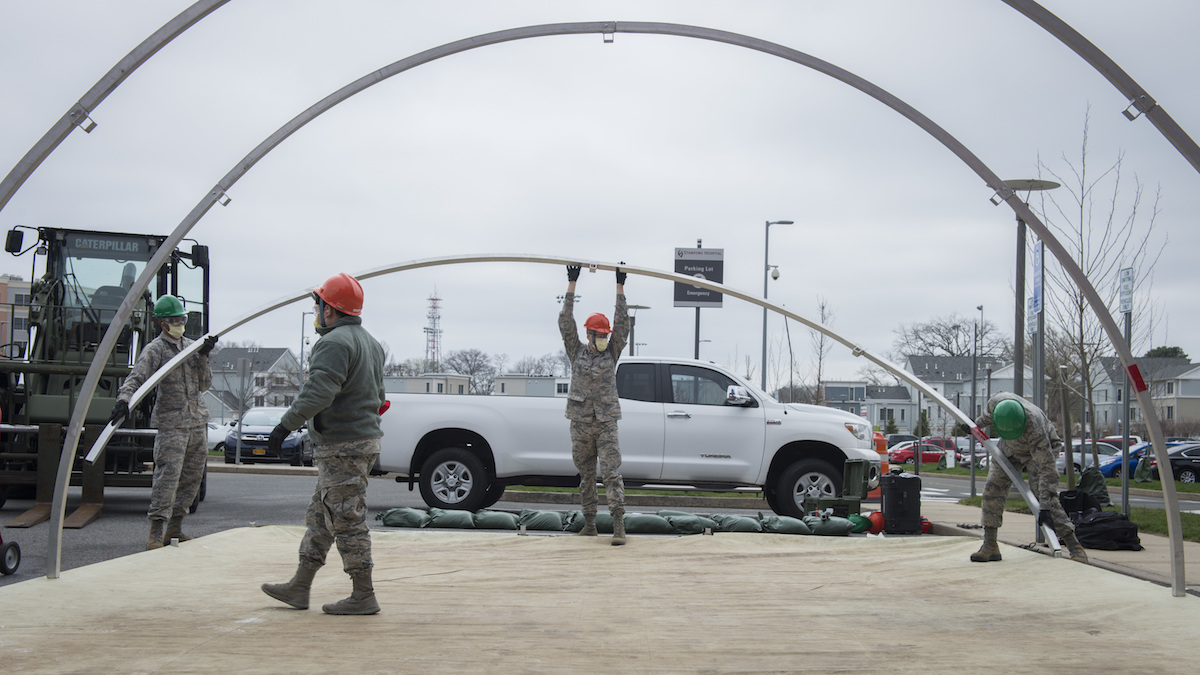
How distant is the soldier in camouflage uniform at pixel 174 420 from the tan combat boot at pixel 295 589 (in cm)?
304

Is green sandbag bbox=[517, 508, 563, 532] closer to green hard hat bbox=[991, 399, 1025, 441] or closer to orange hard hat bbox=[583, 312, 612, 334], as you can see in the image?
orange hard hat bbox=[583, 312, 612, 334]

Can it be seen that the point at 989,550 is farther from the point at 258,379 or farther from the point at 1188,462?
the point at 258,379

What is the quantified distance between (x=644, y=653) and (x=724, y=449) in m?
7.11

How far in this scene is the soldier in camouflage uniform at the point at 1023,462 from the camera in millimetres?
8227

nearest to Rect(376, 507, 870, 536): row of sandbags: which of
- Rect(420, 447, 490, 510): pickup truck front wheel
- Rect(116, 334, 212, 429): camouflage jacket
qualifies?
Rect(420, 447, 490, 510): pickup truck front wheel

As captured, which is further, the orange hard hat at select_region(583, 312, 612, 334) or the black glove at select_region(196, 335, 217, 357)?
the orange hard hat at select_region(583, 312, 612, 334)

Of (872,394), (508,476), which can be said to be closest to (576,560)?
(508,476)

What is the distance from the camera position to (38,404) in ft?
38.6

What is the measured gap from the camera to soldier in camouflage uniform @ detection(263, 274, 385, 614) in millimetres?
5781

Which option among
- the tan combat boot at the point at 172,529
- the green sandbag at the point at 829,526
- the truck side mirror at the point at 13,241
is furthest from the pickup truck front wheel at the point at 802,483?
the truck side mirror at the point at 13,241

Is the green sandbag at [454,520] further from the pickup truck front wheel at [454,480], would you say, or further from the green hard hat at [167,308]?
the green hard hat at [167,308]

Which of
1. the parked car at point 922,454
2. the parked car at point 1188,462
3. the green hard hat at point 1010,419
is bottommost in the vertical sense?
the parked car at point 922,454

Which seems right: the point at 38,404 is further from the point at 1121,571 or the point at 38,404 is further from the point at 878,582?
the point at 1121,571

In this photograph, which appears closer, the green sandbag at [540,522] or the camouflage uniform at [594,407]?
the camouflage uniform at [594,407]
